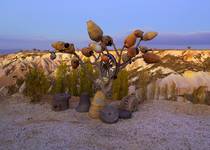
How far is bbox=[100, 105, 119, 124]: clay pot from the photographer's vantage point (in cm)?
696

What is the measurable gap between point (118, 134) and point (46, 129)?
53.5 inches

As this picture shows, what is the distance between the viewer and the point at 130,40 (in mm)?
7465

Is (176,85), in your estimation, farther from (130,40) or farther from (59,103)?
(59,103)

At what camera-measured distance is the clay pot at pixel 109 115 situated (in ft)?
22.9

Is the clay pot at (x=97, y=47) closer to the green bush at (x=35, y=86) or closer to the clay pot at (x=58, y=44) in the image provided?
the clay pot at (x=58, y=44)

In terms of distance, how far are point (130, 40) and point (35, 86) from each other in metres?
3.25

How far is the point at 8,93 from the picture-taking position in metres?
10.9

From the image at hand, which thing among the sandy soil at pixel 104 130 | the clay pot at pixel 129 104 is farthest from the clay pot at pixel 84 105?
the clay pot at pixel 129 104

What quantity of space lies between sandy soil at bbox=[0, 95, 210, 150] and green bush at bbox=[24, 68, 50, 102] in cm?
75

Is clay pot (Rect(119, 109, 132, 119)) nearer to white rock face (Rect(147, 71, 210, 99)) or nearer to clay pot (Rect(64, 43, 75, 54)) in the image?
clay pot (Rect(64, 43, 75, 54))

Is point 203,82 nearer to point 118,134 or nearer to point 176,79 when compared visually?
point 176,79

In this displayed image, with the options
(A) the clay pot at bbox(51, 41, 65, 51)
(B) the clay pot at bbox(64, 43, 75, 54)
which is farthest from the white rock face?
(A) the clay pot at bbox(51, 41, 65, 51)

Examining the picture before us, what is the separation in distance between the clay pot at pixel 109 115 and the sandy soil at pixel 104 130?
0.12 m

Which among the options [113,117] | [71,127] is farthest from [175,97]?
[71,127]
